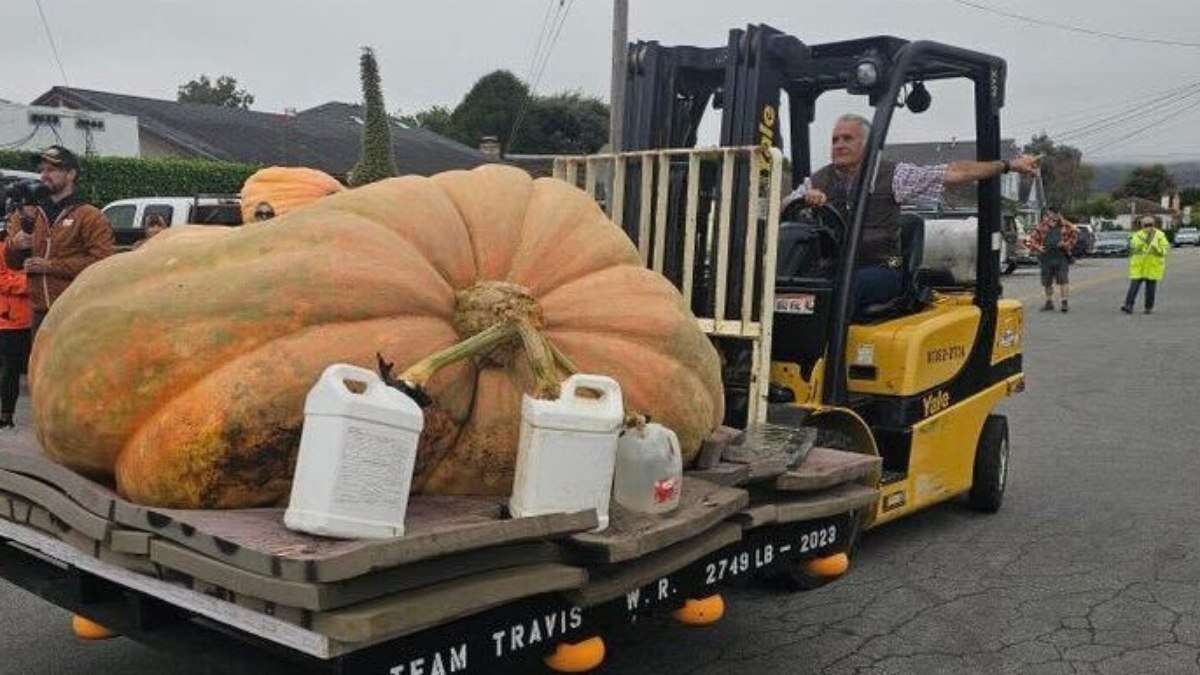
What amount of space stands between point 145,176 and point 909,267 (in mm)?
23247

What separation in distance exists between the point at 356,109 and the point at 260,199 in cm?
4737

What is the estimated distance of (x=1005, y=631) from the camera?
15.9ft

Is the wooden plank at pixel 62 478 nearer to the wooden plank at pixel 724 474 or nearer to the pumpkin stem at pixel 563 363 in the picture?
the pumpkin stem at pixel 563 363

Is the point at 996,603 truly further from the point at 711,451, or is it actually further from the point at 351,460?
the point at 351,460

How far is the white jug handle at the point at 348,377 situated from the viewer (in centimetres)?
255

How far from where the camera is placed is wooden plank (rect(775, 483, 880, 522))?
3.87 meters

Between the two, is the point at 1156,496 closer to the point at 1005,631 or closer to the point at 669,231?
the point at 1005,631

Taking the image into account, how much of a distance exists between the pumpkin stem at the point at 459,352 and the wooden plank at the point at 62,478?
0.74 m

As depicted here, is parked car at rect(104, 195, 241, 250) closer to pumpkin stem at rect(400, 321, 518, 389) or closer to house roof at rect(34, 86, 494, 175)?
pumpkin stem at rect(400, 321, 518, 389)

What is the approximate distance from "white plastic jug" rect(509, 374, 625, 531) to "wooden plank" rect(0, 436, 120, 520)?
3.11 feet

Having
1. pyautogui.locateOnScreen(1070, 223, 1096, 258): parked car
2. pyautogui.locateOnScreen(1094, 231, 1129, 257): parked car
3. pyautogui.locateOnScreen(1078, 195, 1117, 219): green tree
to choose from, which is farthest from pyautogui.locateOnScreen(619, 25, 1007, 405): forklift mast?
pyautogui.locateOnScreen(1078, 195, 1117, 219): green tree

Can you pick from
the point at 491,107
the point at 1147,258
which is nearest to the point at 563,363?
the point at 1147,258

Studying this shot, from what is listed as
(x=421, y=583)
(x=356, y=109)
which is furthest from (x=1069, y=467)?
(x=356, y=109)

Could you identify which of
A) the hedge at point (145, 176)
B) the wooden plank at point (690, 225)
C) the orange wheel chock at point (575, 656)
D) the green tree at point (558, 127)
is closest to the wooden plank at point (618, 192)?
the wooden plank at point (690, 225)
